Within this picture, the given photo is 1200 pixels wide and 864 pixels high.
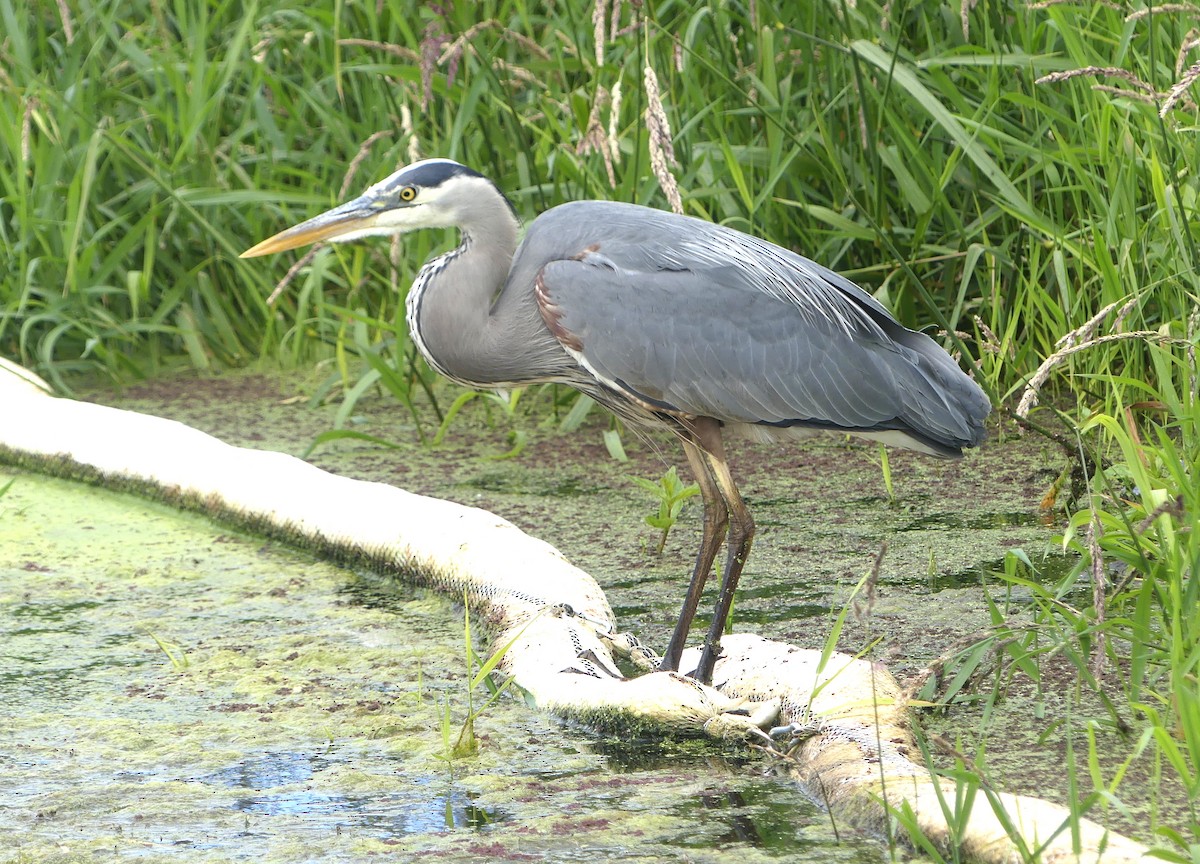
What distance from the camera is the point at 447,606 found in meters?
3.60

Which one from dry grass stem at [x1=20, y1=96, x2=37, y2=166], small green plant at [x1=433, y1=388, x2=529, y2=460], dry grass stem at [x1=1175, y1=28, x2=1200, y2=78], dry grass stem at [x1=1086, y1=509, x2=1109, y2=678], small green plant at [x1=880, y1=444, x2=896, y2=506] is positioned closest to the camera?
dry grass stem at [x1=1086, y1=509, x2=1109, y2=678]

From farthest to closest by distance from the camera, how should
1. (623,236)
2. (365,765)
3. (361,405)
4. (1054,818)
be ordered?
(361,405) < (623,236) < (365,765) < (1054,818)

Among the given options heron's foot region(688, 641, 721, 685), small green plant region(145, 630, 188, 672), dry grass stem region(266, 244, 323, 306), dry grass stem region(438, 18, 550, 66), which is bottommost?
small green plant region(145, 630, 188, 672)

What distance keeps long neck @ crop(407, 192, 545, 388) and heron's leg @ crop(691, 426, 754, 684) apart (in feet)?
1.47

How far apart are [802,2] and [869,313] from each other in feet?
4.94

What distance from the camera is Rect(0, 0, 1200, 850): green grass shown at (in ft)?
11.9

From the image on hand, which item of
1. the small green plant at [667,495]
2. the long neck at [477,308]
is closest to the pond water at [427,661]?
the small green plant at [667,495]

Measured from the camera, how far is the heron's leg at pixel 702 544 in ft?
10.5

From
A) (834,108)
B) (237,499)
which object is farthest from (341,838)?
(834,108)

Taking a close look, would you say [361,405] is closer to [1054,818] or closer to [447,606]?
[447,606]

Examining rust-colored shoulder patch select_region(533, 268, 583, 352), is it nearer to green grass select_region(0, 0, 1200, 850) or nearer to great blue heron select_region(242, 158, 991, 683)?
great blue heron select_region(242, 158, 991, 683)

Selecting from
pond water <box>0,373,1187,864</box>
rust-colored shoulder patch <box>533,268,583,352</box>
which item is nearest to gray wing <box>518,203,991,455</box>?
rust-colored shoulder patch <box>533,268,583,352</box>

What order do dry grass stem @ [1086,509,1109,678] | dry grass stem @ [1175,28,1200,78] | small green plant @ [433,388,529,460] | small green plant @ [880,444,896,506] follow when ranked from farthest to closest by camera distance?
small green plant @ [433,388,529,460] < small green plant @ [880,444,896,506] < dry grass stem @ [1175,28,1200,78] < dry grass stem @ [1086,509,1109,678]

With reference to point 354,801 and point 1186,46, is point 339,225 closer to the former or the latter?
point 354,801
